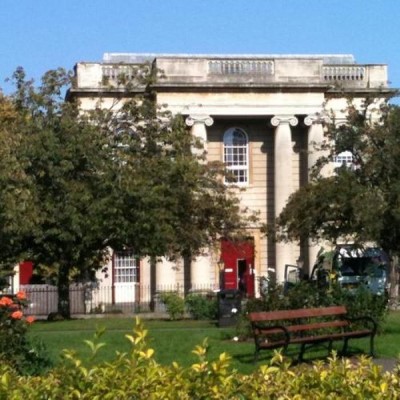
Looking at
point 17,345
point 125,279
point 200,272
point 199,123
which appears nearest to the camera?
point 17,345

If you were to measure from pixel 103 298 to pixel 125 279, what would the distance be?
10.1 feet

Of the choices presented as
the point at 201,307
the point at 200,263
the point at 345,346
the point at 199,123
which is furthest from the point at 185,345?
the point at 199,123

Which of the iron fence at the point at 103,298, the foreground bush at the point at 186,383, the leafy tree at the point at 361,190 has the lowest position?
the iron fence at the point at 103,298

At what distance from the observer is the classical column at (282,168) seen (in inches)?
2004

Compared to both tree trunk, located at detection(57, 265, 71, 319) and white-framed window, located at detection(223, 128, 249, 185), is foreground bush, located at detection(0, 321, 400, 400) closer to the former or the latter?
tree trunk, located at detection(57, 265, 71, 319)

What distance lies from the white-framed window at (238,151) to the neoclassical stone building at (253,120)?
0.05 meters

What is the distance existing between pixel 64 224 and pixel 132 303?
1672 centimetres

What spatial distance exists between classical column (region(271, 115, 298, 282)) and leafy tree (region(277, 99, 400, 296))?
10867mm

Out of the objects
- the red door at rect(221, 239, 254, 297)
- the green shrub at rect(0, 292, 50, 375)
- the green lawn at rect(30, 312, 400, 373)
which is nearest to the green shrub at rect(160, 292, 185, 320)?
the green lawn at rect(30, 312, 400, 373)

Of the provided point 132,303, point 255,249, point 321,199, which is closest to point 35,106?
point 321,199

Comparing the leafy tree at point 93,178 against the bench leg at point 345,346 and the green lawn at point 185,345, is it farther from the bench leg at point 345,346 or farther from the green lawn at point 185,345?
the bench leg at point 345,346

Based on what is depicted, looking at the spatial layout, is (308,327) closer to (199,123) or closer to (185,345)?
(185,345)

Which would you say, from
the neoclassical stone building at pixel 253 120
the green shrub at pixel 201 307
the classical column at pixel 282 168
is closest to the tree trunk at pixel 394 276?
the green shrub at pixel 201 307

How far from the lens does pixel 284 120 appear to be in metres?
51.0
